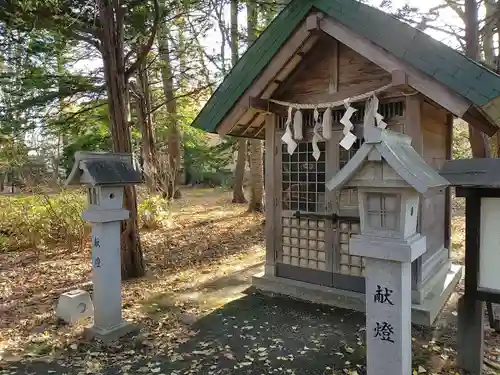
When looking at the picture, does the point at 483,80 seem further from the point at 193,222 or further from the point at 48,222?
the point at 193,222

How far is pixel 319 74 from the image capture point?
5.84 metres

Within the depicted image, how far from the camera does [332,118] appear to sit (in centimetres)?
566

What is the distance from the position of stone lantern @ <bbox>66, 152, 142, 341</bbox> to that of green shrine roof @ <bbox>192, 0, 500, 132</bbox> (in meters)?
1.86

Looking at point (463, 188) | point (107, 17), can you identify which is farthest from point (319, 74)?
point (107, 17)

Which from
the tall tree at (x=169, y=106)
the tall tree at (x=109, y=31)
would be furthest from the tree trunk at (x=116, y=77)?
the tall tree at (x=169, y=106)

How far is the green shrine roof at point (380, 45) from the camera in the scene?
13.3ft

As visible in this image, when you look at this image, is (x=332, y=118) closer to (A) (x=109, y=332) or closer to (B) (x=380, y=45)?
(B) (x=380, y=45)

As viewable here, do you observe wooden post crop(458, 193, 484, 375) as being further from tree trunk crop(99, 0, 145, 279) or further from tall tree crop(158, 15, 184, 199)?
tall tree crop(158, 15, 184, 199)

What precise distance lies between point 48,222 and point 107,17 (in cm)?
577

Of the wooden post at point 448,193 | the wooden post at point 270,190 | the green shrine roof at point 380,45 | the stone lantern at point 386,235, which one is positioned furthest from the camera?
the wooden post at point 448,193

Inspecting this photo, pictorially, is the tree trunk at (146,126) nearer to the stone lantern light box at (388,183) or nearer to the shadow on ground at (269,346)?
the shadow on ground at (269,346)

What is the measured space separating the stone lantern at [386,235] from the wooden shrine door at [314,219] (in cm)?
248

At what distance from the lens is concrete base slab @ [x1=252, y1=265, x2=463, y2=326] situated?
4.86m

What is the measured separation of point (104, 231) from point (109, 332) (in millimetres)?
1259
